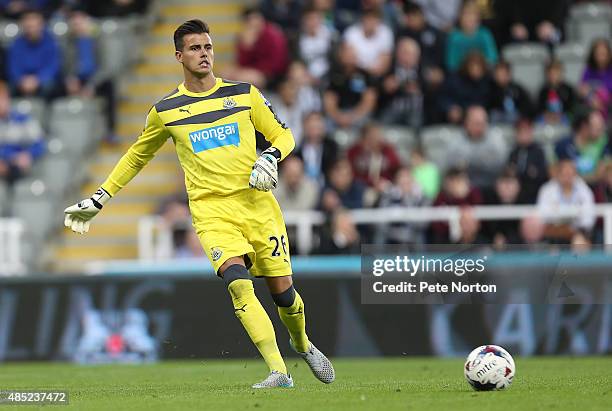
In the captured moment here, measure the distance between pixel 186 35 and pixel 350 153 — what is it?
8.04 metres

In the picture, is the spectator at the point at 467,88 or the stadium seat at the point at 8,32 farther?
the stadium seat at the point at 8,32

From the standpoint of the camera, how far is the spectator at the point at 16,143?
65.7 feet

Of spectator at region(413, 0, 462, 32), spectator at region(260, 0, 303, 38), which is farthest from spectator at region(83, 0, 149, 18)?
spectator at region(413, 0, 462, 32)

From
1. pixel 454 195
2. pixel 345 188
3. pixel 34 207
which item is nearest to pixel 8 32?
pixel 34 207

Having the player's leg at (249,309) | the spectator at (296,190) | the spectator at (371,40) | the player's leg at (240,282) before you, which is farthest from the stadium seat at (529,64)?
the player's leg at (249,309)

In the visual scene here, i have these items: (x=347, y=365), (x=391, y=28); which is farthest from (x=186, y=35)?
(x=391, y=28)

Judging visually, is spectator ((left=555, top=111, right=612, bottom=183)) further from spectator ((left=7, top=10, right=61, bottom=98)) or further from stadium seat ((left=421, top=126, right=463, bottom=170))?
spectator ((left=7, top=10, right=61, bottom=98))

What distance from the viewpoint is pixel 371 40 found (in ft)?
65.5

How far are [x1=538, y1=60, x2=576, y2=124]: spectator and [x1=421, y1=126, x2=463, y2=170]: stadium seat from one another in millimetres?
1189

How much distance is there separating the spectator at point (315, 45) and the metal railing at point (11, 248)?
188 inches

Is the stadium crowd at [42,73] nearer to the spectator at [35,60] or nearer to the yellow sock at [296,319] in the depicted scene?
the spectator at [35,60]

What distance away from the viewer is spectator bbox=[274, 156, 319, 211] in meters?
17.7

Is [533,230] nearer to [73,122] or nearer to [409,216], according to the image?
[409,216]

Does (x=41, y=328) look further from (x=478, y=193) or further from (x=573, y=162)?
(x=573, y=162)
